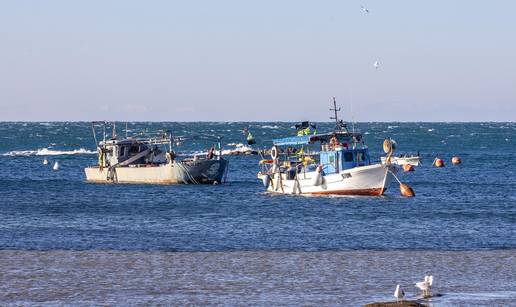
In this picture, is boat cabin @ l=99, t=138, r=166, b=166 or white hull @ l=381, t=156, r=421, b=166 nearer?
boat cabin @ l=99, t=138, r=166, b=166

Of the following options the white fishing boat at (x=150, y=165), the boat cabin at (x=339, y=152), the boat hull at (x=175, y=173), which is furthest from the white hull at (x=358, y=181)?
the white fishing boat at (x=150, y=165)

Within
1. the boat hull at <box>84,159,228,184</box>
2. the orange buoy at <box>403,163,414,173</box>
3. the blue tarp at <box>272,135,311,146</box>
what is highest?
the blue tarp at <box>272,135,311,146</box>

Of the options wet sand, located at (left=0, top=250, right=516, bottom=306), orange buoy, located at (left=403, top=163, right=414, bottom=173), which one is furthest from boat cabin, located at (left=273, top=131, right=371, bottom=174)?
orange buoy, located at (left=403, top=163, right=414, bottom=173)

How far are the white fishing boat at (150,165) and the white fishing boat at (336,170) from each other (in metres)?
12.5

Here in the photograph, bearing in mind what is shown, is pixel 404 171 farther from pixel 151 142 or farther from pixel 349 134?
pixel 349 134

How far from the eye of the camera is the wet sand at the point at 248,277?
2828 centimetres

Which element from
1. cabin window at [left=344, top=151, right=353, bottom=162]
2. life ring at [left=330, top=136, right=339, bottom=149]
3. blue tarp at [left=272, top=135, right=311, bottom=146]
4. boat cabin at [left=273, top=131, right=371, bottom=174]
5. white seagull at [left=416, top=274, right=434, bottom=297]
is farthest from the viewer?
blue tarp at [left=272, top=135, right=311, bottom=146]

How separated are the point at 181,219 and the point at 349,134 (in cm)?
1778

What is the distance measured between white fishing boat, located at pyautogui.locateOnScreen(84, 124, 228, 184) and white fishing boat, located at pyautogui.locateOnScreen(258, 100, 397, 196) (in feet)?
41.0

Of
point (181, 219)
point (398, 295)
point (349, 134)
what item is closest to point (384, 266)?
point (398, 295)

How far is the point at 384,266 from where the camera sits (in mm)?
34562

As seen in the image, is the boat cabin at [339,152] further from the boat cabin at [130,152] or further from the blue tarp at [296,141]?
the boat cabin at [130,152]

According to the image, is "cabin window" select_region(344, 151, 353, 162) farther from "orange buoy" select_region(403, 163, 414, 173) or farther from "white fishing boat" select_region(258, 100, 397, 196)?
"orange buoy" select_region(403, 163, 414, 173)

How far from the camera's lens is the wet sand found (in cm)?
2828
